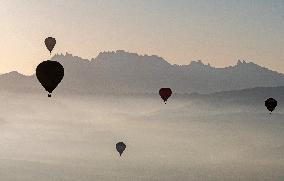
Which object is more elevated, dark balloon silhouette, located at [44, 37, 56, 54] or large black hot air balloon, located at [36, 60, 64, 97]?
dark balloon silhouette, located at [44, 37, 56, 54]

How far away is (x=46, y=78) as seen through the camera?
64.3 meters

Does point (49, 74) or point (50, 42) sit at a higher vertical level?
point (50, 42)

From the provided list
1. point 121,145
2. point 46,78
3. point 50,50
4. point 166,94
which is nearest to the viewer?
point 46,78

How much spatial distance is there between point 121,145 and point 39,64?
78.8 m

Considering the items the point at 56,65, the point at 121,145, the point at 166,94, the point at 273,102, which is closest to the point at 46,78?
the point at 56,65

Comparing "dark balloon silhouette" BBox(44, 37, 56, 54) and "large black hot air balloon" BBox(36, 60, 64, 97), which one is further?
"dark balloon silhouette" BBox(44, 37, 56, 54)

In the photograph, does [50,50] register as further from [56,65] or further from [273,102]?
[273,102]

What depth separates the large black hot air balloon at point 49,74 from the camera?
64.4m

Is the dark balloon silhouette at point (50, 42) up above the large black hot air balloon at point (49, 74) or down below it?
above

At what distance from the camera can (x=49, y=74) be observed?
6481 centimetres

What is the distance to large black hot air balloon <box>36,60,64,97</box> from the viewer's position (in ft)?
211

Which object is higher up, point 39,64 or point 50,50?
point 50,50

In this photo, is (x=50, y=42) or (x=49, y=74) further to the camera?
(x=50, y=42)

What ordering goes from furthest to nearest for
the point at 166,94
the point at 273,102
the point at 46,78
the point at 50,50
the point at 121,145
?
the point at 121,145 < the point at 273,102 < the point at 166,94 < the point at 50,50 < the point at 46,78
